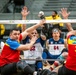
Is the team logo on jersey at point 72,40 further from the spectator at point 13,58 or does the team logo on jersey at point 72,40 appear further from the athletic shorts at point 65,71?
the spectator at point 13,58

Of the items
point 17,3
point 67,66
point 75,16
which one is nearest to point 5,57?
point 67,66

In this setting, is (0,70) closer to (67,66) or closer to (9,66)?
(9,66)

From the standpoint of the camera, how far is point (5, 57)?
6.52 metres

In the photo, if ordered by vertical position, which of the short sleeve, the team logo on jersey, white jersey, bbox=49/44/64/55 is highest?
the team logo on jersey

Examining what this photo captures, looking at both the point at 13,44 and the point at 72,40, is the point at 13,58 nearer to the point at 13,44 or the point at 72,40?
the point at 13,44

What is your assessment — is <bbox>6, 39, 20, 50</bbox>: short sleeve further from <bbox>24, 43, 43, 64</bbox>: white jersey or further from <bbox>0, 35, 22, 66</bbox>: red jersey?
<bbox>24, 43, 43, 64</bbox>: white jersey

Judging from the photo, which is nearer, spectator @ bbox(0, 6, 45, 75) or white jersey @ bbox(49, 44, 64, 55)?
spectator @ bbox(0, 6, 45, 75)

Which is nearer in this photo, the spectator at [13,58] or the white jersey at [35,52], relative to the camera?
the spectator at [13,58]

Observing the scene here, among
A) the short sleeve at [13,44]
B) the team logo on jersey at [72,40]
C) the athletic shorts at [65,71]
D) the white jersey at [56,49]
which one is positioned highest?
the team logo on jersey at [72,40]

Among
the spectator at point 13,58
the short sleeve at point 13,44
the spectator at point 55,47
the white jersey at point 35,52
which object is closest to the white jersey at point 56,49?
the spectator at point 55,47

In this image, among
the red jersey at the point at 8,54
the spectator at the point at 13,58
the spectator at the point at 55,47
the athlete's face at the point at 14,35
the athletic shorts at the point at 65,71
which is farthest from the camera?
the spectator at the point at 55,47

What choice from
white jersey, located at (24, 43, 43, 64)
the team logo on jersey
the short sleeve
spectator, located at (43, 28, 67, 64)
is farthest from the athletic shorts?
white jersey, located at (24, 43, 43, 64)

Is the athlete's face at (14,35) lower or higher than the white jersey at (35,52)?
higher

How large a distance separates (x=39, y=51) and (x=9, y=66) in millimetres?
2243
